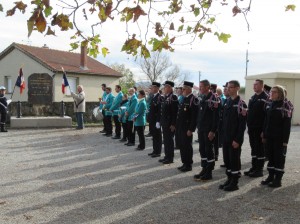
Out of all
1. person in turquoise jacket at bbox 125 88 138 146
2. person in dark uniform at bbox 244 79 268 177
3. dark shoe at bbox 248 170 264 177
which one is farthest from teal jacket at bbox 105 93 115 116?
dark shoe at bbox 248 170 264 177

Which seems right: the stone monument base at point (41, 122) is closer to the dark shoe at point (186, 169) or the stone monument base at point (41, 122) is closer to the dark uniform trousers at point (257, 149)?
the dark shoe at point (186, 169)

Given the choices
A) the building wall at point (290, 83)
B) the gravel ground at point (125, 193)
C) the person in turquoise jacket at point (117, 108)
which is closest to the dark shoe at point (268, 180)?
the gravel ground at point (125, 193)

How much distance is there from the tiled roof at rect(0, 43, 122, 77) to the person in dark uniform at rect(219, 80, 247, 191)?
2713 centimetres

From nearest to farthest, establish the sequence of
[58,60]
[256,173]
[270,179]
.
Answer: [270,179] < [256,173] < [58,60]

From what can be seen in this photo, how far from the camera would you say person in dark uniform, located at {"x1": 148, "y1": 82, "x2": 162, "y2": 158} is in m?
10.7

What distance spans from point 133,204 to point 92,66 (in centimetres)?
3311

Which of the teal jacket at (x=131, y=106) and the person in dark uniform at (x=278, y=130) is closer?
the person in dark uniform at (x=278, y=130)

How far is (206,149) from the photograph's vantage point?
7.92m

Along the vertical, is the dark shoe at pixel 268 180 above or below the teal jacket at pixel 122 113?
below

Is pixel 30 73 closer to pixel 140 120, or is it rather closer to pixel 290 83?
pixel 290 83

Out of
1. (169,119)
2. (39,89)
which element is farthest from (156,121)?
(39,89)

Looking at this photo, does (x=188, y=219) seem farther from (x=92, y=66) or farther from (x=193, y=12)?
(x=92, y=66)

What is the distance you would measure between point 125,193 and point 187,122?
2.51 m

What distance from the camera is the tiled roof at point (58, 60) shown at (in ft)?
110
